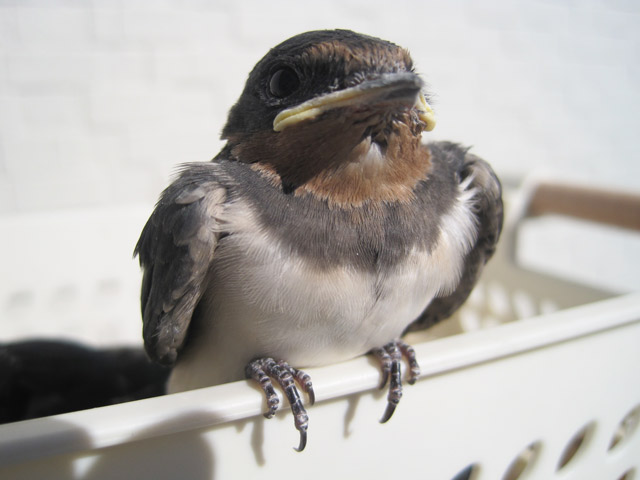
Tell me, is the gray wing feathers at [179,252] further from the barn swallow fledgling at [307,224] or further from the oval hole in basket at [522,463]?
the oval hole in basket at [522,463]

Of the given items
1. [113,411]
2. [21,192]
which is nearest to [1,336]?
[21,192]

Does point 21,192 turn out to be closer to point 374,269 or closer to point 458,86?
point 374,269

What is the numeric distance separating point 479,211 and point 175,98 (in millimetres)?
1795

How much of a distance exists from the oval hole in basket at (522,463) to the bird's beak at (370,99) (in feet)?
2.31

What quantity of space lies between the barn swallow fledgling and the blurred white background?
63cm

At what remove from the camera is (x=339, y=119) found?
30.0 inches

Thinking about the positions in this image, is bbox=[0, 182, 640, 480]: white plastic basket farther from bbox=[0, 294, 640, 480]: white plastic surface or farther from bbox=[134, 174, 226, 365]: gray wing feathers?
bbox=[134, 174, 226, 365]: gray wing feathers

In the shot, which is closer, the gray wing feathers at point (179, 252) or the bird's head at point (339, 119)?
the bird's head at point (339, 119)

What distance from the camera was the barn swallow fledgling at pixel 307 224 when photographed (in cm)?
79

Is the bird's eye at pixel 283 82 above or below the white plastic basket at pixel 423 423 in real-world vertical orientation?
above

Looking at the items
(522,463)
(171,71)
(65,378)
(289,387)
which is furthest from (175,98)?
(522,463)

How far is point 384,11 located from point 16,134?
1.97m

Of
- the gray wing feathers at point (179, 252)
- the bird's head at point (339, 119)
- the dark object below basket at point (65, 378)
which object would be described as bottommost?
the dark object below basket at point (65, 378)

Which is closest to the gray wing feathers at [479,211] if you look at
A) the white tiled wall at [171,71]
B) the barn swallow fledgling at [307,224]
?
the barn swallow fledgling at [307,224]
